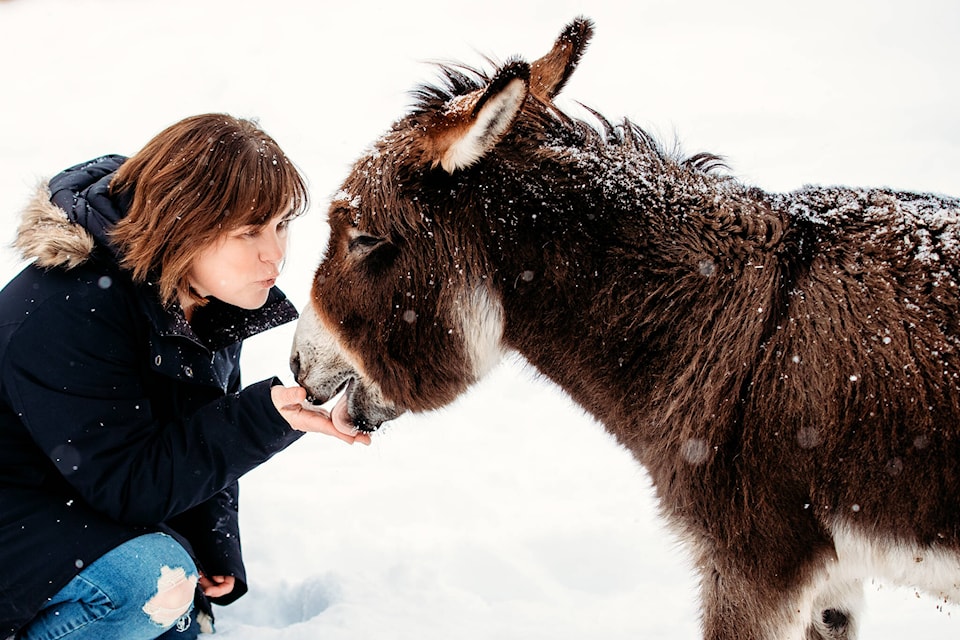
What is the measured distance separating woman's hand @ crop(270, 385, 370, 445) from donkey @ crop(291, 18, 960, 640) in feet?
0.22

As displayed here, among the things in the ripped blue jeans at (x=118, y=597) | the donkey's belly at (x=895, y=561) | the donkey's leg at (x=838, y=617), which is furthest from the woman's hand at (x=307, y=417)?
the donkey's leg at (x=838, y=617)

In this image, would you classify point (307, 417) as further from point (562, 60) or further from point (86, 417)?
point (562, 60)

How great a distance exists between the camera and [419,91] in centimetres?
249

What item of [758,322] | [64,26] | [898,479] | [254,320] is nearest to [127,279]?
[254,320]

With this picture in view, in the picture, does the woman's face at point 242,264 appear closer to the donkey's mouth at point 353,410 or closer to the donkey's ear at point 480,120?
the donkey's mouth at point 353,410

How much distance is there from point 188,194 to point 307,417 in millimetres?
807

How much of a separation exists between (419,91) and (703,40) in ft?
27.3

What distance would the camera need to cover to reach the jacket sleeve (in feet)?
7.34

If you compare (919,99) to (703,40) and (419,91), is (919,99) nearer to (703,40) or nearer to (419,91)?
(703,40)

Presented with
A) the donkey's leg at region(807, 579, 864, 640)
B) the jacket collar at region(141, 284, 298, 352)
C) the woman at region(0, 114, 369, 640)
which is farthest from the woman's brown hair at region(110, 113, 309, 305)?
the donkey's leg at region(807, 579, 864, 640)

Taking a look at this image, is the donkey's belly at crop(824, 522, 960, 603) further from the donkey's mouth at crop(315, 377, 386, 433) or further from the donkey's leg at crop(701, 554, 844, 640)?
the donkey's mouth at crop(315, 377, 386, 433)

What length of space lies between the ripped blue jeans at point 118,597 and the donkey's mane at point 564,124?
5.53 feet

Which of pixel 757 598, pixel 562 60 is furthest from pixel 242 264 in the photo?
pixel 757 598

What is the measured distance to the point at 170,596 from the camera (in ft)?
8.09
